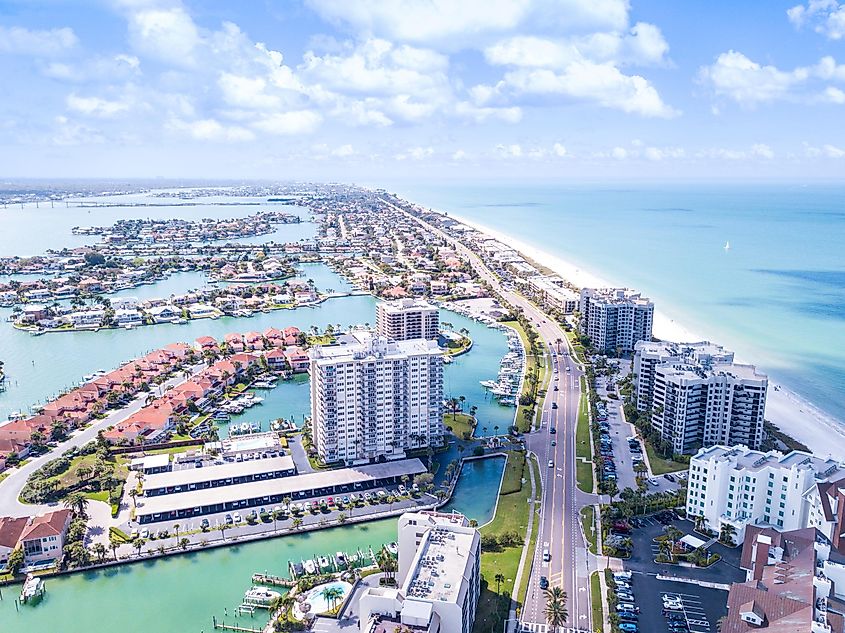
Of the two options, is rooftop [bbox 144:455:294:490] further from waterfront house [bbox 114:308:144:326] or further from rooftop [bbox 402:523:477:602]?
waterfront house [bbox 114:308:144:326]

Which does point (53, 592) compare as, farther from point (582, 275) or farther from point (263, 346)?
point (582, 275)

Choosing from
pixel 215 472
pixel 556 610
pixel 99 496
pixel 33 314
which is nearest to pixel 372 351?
pixel 215 472

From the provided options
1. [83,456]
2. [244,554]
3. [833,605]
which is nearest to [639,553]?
[833,605]

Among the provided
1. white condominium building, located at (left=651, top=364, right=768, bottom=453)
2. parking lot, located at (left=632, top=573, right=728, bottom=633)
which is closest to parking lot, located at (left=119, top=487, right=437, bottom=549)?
parking lot, located at (left=632, top=573, right=728, bottom=633)

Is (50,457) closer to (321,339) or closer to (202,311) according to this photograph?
(321,339)

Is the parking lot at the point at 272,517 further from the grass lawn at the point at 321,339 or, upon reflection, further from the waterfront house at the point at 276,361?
the grass lawn at the point at 321,339
